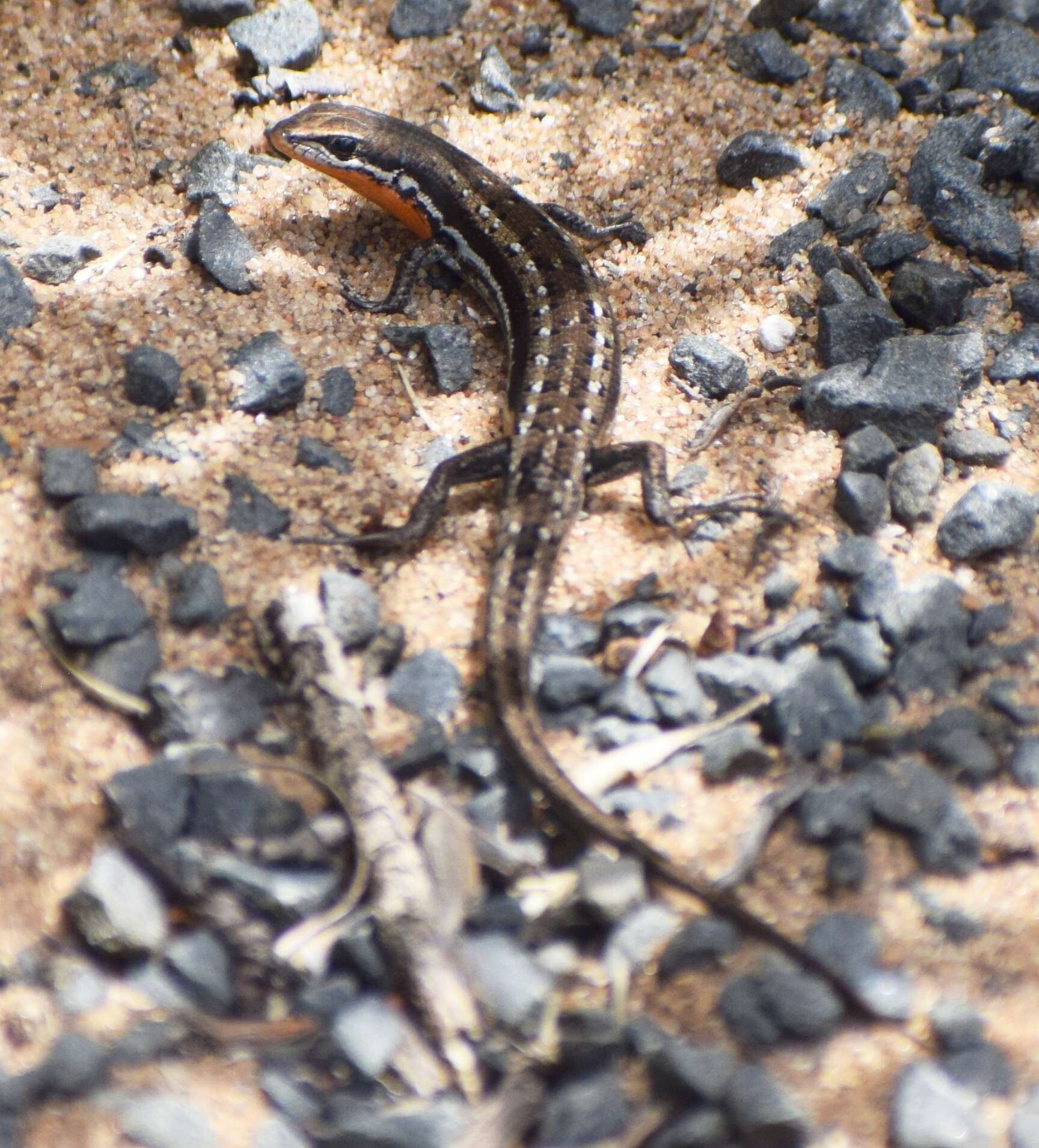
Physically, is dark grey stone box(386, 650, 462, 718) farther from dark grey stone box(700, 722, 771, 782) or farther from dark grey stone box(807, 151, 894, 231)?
dark grey stone box(807, 151, 894, 231)

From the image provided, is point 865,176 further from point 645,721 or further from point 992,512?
point 645,721

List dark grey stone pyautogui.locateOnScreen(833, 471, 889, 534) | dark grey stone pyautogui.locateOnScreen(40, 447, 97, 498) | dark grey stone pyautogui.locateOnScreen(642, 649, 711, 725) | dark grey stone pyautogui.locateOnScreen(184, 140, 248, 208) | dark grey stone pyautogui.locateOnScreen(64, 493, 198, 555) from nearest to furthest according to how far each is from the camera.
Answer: dark grey stone pyautogui.locateOnScreen(642, 649, 711, 725)
dark grey stone pyautogui.locateOnScreen(64, 493, 198, 555)
dark grey stone pyautogui.locateOnScreen(40, 447, 97, 498)
dark grey stone pyautogui.locateOnScreen(833, 471, 889, 534)
dark grey stone pyautogui.locateOnScreen(184, 140, 248, 208)

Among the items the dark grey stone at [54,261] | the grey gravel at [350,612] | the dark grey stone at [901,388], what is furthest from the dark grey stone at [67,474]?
Answer: the dark grey stone at [901,388]

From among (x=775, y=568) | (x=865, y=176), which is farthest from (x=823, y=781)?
(x=865, y=176)

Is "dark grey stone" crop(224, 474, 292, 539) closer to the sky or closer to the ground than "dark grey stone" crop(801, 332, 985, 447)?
closer to the ground

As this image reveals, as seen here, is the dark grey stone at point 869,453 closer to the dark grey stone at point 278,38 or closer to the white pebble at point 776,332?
the white pebble at point 776,332

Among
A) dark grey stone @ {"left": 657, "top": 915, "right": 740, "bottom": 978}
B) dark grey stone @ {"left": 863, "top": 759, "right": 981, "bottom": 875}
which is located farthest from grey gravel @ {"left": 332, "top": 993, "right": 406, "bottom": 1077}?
dark grey stone @ {"left": 863, "top": 759, "right": 981, "bottom": 875}

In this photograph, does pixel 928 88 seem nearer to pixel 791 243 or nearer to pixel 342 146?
pixel 791 243
